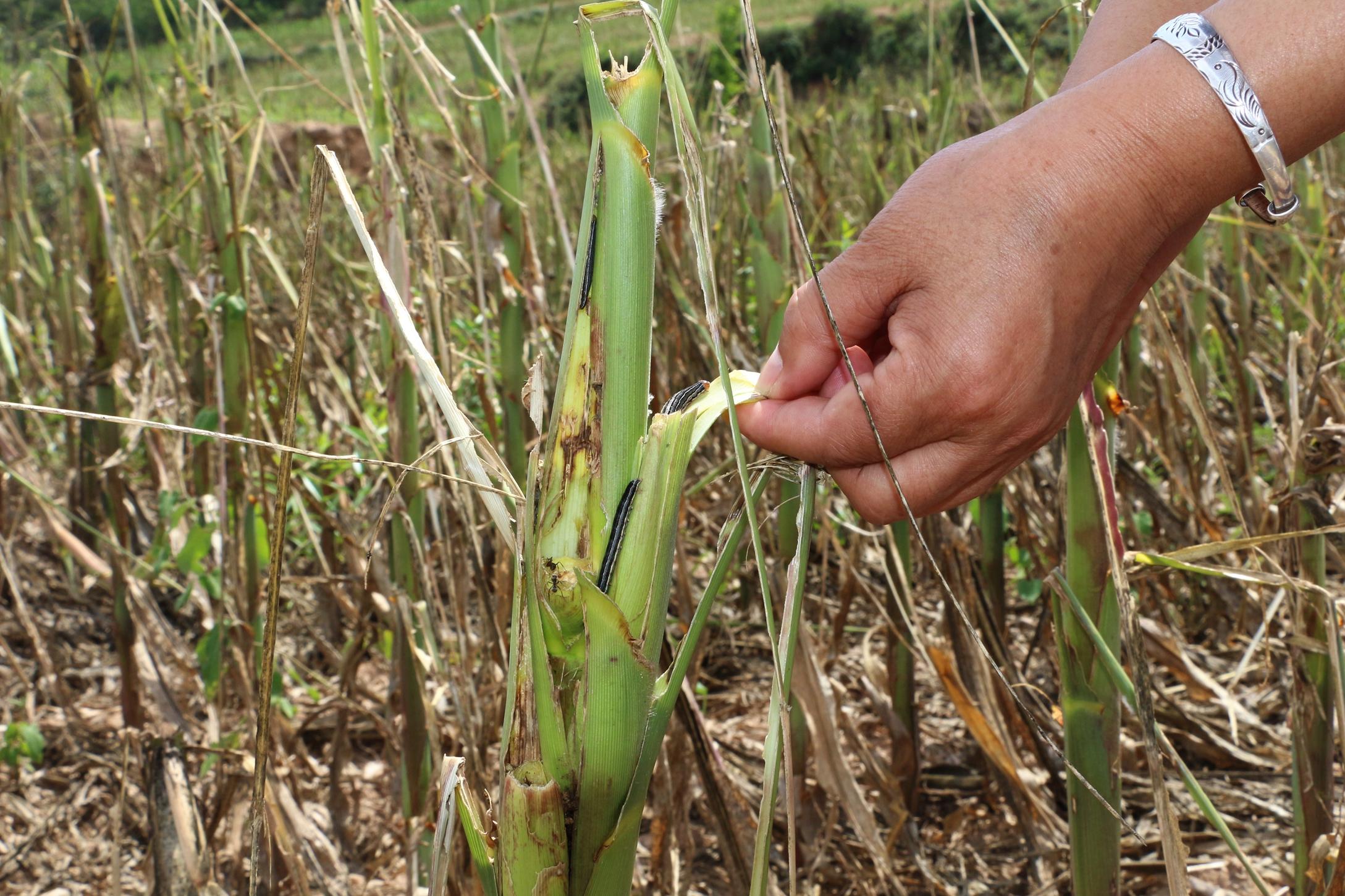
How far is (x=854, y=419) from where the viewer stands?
70 centimetres

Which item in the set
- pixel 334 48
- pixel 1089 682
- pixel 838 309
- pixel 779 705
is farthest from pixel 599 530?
pixel 334 48

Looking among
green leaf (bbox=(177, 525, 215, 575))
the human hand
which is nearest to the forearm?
the human hand

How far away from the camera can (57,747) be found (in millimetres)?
1707

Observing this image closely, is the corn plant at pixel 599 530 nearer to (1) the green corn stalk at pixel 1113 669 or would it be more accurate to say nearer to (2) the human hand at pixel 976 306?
(2) the human hand at pixel 976 306

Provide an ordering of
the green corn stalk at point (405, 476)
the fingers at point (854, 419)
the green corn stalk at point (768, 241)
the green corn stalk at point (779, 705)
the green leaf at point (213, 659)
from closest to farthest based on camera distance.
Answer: the green corn stalk at point (779, 705)
the fingers at point (854, 419)
the green corn stalk at point (405, 476)
the green leaf at point (213, 659)
the green corn stalk at point (768, 241)

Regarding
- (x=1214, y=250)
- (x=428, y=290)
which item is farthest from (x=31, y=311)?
(x=1214, y=250)

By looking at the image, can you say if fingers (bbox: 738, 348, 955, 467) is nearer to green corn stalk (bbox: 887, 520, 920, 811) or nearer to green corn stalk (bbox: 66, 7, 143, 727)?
green corn stalk (bbox: 887, 520, 920, 811)

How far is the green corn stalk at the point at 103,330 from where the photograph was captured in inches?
55.8

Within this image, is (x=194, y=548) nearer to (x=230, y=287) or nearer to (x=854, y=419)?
(x=230, y=287)

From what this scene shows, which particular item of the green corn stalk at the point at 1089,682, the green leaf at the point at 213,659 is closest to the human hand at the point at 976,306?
the green corn stalk at the point at 1089,682

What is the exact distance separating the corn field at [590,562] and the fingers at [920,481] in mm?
47

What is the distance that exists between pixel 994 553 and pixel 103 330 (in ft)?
4.54

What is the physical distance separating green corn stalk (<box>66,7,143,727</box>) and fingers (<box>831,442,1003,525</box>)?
1132 millimetres

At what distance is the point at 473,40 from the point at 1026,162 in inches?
35.7
